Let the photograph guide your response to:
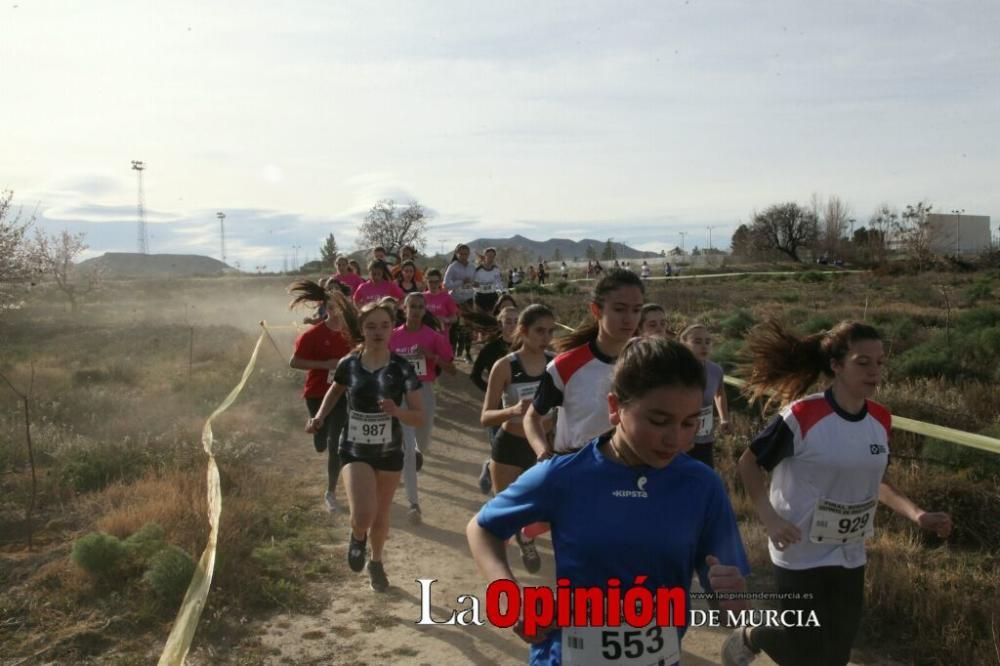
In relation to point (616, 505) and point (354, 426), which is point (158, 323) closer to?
point (354, 426)

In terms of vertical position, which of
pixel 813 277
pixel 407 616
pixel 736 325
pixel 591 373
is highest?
pixel 813 277

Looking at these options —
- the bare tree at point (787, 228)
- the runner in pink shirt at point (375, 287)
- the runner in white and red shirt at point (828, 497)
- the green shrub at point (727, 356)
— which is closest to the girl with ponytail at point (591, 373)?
the runner in white and red shirt at point (828, 497)

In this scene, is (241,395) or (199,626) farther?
(241,395)

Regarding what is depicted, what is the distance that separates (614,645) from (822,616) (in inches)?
74.8

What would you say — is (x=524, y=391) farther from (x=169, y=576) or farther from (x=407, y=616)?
(x=169, y=576)

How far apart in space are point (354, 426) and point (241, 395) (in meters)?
8.88

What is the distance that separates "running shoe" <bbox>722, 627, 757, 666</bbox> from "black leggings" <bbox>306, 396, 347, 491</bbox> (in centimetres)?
409

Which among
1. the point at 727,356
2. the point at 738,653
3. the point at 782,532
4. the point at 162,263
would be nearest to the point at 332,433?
the point at 738,653

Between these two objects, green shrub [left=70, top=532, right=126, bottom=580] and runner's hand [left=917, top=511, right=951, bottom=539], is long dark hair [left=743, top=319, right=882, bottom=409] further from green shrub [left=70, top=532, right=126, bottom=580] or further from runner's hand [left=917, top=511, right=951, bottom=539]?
green shrub [left=70, top=532, right=126, bottom=580]

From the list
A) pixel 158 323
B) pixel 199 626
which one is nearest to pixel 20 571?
pixel 199 626

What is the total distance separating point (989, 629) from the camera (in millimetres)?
4766

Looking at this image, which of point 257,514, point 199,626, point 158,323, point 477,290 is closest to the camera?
point 199,626

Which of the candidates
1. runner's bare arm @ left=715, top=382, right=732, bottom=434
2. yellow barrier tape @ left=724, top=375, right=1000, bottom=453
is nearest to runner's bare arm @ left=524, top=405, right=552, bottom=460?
yellow barrier tape @ left=724, top=375, right=1000, bottom=453

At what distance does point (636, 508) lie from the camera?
7.64 ft
